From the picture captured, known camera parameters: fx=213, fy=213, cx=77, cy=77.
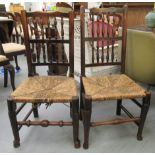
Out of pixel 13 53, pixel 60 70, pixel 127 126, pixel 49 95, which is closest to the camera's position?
pixel 49 95

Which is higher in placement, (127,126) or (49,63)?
(49,63)

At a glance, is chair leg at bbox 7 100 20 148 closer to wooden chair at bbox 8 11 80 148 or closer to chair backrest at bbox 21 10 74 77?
wooden chair at bbox 8 11 80 148

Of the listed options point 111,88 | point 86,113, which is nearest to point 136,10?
point 111,88

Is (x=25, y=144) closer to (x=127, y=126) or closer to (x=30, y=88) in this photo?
(x=30, y=88)

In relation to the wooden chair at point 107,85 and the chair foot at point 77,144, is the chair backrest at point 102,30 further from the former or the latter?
the chair foot at point 77,144

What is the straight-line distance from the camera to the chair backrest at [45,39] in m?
1.69

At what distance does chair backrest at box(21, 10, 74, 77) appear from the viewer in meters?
1.69

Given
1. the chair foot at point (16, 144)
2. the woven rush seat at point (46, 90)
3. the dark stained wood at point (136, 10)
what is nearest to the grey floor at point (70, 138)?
the chair foot at point (16, 144)

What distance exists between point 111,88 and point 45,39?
26.7 inches

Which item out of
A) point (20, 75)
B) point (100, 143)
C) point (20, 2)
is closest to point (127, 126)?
point (100, 143)

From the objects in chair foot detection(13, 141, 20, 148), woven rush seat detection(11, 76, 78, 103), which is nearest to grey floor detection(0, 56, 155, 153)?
chair foot detection(13, 141, 20, 148)

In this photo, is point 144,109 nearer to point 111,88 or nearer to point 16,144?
point 111,88

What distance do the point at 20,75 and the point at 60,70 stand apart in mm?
718

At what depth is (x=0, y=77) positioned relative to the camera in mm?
3203
